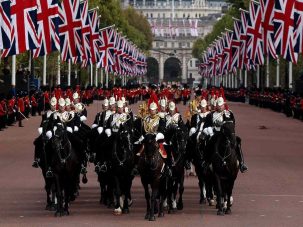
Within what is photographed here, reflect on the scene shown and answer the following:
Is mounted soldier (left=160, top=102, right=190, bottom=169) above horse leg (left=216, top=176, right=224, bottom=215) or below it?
above

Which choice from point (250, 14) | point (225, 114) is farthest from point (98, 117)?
point (250, 14)

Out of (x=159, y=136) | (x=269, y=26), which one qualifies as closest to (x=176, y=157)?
(x=159, y=136)

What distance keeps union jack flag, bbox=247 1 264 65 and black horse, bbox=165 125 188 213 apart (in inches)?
1714

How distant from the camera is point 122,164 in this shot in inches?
779

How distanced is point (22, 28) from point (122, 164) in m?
21.5

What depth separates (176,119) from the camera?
68.7 feet

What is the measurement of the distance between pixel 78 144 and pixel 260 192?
418cm

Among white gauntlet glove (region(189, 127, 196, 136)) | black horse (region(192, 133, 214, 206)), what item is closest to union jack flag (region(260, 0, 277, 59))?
white gauntlet glove (region(189, 127, 196, 136))

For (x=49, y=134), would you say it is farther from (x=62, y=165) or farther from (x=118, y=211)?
(x=118, y=211)

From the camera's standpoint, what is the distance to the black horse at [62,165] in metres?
19.6

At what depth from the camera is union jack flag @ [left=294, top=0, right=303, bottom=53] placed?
143 feet

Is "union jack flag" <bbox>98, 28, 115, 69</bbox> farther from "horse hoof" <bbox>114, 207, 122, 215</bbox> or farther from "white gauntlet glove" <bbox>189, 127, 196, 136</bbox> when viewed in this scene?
"horse hoof" <bbox>114, 207, 122, 215</bbox>

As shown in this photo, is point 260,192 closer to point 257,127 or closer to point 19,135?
point 19,135

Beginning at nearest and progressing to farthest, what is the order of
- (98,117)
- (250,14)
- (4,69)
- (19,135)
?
1. (98,117)
2. (19,135)
3. (4,69)
4. (250,14)
